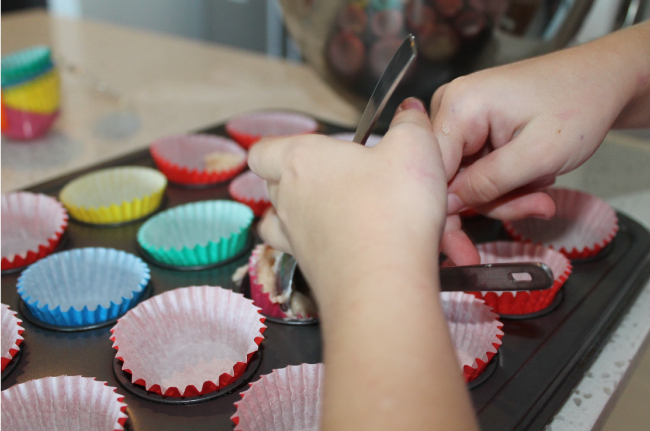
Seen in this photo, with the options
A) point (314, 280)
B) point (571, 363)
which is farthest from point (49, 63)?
point (571, 363)

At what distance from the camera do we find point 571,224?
0.87 metres

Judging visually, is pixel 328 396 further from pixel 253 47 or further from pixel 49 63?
pixel 253 47

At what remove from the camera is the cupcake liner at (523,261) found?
0.65 metres

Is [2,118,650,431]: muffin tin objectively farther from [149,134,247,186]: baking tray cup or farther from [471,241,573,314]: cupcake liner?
[149,134,247,186]: baking tray cup

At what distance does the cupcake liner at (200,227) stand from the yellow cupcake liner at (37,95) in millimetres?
431

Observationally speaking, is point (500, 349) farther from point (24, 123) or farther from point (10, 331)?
point (24, 123)

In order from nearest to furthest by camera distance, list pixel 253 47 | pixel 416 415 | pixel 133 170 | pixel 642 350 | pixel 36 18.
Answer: pixel 416 415 → pixel 642 350 → pixel 133 170 → pixel 36 18 → pixel 253 47

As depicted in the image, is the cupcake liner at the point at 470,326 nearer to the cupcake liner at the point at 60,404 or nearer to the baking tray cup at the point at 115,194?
the cupcake liner at the point at 60,404

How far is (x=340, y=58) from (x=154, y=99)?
589mm

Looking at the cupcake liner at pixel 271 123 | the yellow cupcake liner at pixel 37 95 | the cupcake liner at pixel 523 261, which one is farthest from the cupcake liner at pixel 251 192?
the yellow cupcake liner at pixel 37 95

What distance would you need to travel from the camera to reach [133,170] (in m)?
0.94

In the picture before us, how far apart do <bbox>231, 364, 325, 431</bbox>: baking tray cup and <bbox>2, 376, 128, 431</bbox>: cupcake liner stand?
128mm

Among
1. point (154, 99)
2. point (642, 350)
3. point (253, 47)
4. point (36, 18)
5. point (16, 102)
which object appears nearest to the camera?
point (642, 350)

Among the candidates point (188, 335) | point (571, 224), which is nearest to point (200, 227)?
point (188, 335)
